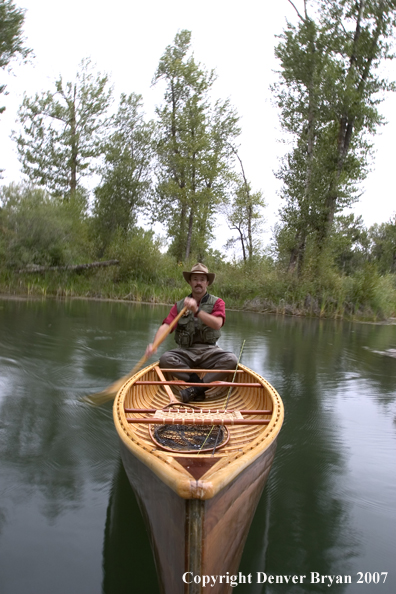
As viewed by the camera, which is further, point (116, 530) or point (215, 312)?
point (215, 312)

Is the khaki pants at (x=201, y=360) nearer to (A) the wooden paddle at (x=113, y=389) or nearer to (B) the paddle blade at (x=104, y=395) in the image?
(A) the wooden paddle at (x=113, y=389)

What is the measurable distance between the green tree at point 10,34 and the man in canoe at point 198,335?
15.1m

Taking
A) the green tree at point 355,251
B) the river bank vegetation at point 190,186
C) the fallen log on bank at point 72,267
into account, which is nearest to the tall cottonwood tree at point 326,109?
the river bank vegetation at point 190,186

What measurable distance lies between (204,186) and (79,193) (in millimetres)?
6530

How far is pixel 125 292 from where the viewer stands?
741 inches

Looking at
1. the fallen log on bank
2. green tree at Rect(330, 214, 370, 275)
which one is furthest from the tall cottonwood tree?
green tree at Rect(330, 214, 370, 275)

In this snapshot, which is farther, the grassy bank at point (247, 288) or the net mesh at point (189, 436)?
the grassy bank at point (247, 288)

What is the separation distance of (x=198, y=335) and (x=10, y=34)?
50.9 ft

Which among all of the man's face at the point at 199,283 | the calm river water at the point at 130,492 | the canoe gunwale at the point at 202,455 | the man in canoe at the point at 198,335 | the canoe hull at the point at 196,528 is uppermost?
the man's face at the point at 199,283

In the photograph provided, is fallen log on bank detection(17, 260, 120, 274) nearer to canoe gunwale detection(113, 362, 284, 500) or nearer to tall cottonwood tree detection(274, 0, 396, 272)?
tall cottonwood tree detection(274, 0, 396, 272)

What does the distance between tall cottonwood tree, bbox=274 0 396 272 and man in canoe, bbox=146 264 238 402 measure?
14.1 metres

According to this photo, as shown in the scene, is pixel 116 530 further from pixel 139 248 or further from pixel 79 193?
A: pixel 79 193

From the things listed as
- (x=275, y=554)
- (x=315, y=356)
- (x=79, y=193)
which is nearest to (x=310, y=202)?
(x=315, y=356)

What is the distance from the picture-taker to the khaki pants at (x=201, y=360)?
420cm
